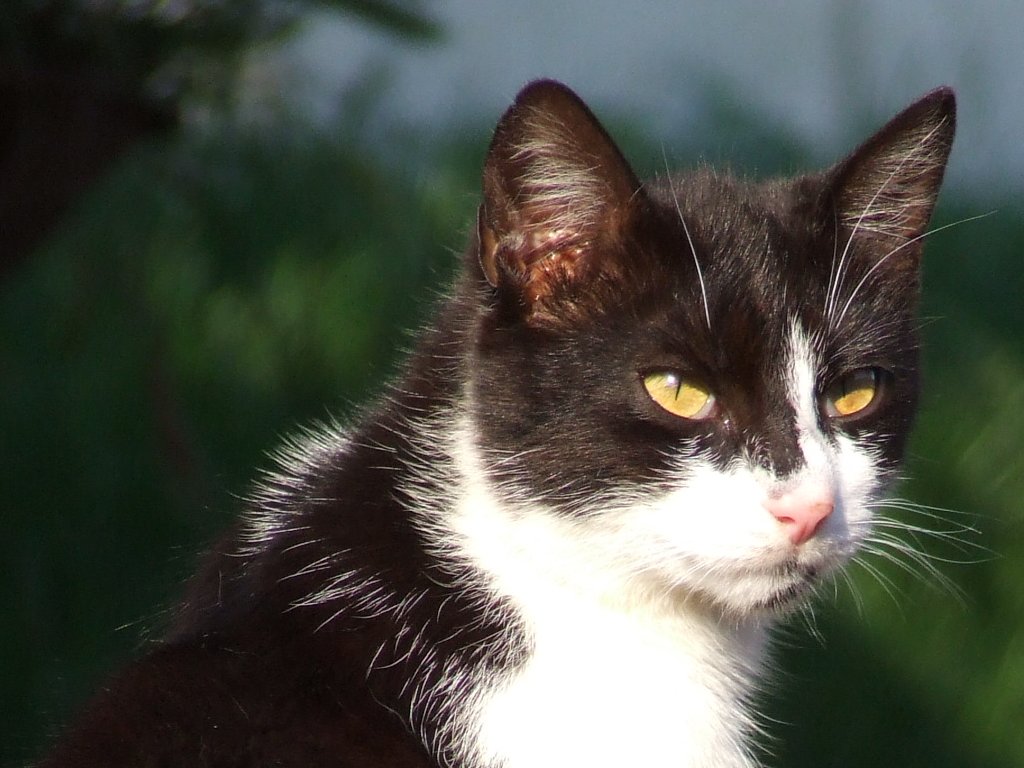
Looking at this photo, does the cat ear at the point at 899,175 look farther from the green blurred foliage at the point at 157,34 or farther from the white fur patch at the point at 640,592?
the green blurred foliage at the point at 157,34

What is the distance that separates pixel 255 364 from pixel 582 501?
72.5 inches

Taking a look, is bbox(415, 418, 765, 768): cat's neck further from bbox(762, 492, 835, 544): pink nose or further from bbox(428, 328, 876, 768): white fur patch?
bbox(762, 492, 835, 544): pink nose

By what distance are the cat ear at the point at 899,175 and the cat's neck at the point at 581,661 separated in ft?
1.92

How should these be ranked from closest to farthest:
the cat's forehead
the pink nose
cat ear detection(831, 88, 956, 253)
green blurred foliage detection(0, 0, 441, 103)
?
1. the pink nose
2. the cat's forehead
3. cat ear detection(831, 88, 956, 253)
4. green blurred foliage detection(0, 0, 441, 103)

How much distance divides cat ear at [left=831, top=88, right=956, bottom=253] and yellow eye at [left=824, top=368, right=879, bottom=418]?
0.68ft

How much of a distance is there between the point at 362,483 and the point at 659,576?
17.3 inches

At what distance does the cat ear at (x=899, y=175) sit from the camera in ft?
6.27

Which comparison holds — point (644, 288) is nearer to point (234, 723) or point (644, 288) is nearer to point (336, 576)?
point (336, 576)

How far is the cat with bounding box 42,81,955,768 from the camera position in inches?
67.8

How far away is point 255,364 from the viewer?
3.50m

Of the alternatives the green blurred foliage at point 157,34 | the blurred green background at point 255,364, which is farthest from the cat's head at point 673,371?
the green blurred foliage at point 157,34

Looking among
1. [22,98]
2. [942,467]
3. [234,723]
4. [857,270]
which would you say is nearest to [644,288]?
[857,270]

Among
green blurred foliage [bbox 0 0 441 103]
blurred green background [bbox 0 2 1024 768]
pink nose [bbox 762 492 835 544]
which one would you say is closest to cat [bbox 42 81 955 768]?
pink nose [bbox 762 492 835 544]

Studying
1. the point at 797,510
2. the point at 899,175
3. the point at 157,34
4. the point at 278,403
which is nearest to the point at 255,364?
the point at 278,403
